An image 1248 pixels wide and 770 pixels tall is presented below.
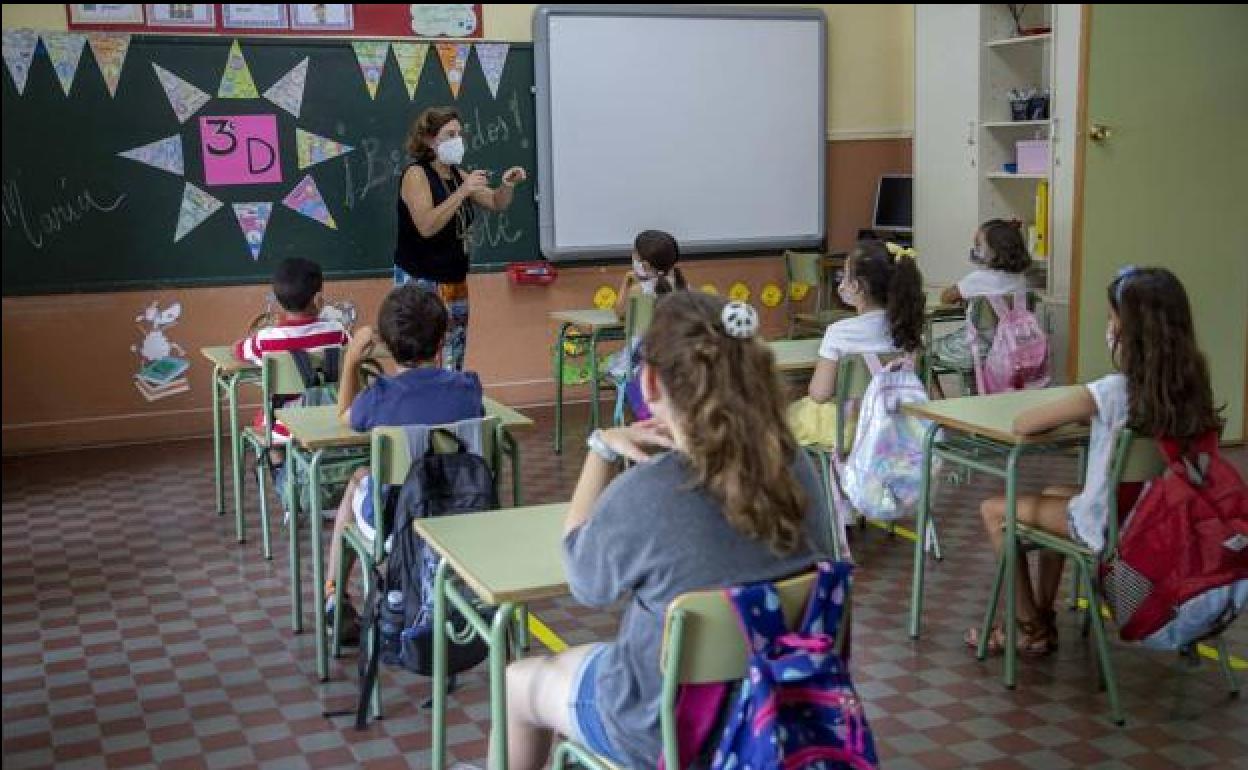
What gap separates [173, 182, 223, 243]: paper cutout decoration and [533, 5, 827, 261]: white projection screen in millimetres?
1692

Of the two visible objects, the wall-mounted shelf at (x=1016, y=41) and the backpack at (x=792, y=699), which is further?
the wall-mounted shelf at (x=1016, y=41)

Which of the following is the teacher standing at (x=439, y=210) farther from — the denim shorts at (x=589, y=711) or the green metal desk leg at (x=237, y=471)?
the denim shorts at (x=589, y=711)

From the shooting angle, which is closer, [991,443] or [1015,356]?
[991,443]

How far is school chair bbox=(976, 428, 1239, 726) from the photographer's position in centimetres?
315

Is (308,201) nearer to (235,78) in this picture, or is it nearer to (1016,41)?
(235,78)

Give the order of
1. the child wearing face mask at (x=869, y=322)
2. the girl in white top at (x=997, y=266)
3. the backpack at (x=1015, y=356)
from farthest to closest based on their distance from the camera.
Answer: the girl in white top at (x=997, y=266)
the backpack at (x=1015, y=356)
the child wearing face mask at (x=869, y=322)

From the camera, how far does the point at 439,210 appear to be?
523 centimetres

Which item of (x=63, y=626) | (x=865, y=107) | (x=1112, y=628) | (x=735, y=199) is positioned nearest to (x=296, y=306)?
(x=63, y=626)

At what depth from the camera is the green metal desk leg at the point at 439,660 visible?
2557 millimetres

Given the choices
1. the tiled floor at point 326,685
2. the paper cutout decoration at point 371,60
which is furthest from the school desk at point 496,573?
the paper cutout decoration at point 371,60

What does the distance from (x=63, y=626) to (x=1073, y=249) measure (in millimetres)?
4224

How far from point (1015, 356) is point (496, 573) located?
3601 millimetres

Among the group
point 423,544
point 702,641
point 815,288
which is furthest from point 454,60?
point 702,641

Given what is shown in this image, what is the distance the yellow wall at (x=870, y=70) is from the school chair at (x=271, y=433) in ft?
14.4
